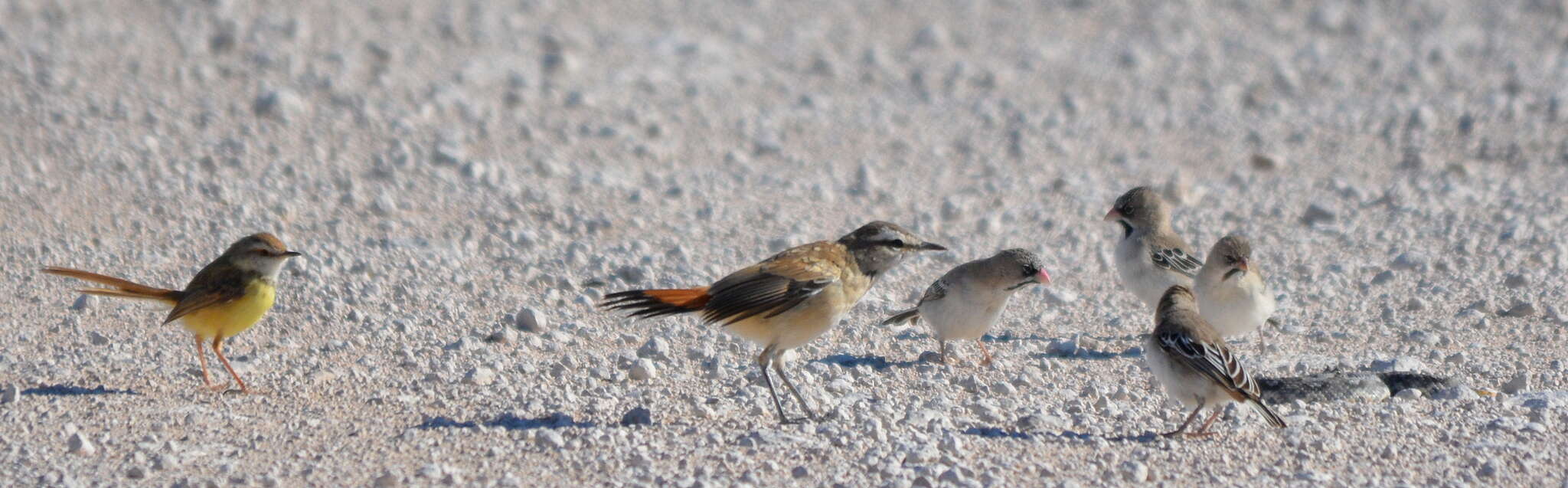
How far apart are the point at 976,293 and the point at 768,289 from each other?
1.52 meters

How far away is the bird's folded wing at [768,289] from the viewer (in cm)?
750

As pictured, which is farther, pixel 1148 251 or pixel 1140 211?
pixel 1140 211

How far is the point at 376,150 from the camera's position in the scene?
12.4 metres

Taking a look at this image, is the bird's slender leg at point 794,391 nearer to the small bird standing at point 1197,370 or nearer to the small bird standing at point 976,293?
the small bird standing at point 976,293

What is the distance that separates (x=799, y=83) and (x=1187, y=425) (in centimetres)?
856

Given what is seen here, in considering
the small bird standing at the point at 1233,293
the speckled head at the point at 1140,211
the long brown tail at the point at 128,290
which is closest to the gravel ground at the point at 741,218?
the small bird standing at the point at 1233,293

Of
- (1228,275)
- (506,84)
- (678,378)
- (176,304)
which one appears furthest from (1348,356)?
(506,84)

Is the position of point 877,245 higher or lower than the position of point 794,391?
higher

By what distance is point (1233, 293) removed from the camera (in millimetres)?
8766

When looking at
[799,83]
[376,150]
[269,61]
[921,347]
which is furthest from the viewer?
[799,83]

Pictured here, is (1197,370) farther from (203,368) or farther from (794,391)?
(203,368)

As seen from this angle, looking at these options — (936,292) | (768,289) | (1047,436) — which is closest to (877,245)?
(768,289)

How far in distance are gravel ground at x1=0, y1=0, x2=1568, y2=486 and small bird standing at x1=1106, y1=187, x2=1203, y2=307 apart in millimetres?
286

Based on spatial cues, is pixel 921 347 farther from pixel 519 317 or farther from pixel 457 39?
pixel 457 39
